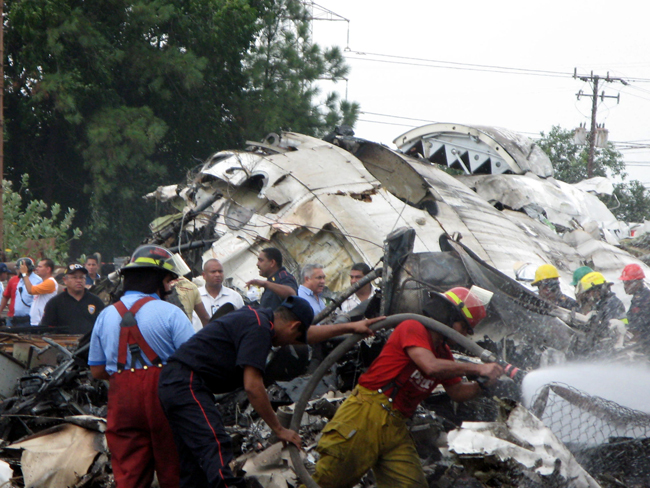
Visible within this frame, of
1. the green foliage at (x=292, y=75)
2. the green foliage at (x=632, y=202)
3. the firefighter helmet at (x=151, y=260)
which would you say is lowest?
the green foliage at (x=632, y=202)

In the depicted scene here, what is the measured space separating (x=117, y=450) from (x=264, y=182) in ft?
24.0

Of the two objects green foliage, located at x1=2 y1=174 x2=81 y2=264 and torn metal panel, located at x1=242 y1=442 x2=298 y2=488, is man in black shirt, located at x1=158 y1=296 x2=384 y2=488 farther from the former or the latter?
green foliage, located at x1=2 y1=174 x2=81 y2=264

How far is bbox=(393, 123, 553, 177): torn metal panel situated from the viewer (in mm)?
15352

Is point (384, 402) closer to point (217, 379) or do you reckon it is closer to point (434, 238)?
point (217, 379)

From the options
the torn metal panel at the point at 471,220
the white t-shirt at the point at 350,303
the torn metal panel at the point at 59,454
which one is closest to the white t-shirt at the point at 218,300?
the white t-shirt at the point at 350,303

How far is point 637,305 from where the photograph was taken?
697cm

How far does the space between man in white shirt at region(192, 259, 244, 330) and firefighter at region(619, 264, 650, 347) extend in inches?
146

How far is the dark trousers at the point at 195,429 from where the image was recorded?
3.30 m

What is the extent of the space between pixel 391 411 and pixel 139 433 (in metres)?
1.37

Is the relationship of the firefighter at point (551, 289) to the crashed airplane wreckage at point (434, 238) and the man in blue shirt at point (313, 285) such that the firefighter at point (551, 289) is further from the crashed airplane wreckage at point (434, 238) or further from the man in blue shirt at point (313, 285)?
the man in blue shirt at point (313, 285)

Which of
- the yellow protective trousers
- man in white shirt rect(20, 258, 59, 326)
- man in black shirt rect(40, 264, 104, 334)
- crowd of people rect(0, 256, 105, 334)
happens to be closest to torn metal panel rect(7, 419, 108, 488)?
the yellow protective trousers

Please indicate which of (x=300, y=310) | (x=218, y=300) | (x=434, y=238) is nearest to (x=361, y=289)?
(x=218, y=300)

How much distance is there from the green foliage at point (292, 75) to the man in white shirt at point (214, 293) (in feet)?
47.8

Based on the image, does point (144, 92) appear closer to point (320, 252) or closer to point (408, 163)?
point (408, 163)
